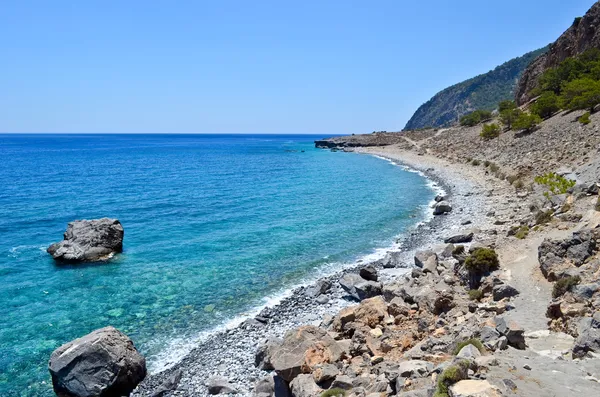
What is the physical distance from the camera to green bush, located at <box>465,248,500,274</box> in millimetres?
21359

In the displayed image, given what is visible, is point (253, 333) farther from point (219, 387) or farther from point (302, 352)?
point (302, 352)

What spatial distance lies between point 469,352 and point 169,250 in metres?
26.2

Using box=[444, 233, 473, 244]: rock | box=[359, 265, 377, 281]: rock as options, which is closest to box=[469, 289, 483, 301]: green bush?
box=[359, 265, 377, 281]: rock

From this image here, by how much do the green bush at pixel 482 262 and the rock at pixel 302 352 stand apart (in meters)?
9.54

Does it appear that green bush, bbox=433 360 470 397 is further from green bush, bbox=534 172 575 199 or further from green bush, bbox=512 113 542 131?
green bush, bbox=512 113 542 131

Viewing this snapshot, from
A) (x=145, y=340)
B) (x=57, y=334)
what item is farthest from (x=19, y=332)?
(x=145, y=340)

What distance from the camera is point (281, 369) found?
14.3 meters

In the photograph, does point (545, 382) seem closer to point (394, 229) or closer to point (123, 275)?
point (123, 275)

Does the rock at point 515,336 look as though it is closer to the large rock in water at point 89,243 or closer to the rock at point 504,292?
the rock at point 504,292

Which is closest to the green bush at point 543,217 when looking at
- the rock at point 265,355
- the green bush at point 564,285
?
the green bush at point 564,285

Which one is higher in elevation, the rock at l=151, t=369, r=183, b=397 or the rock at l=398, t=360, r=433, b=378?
the rock at l=398, t=360, r=433, b=378

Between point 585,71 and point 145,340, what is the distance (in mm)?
89526

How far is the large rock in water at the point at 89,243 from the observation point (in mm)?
31250

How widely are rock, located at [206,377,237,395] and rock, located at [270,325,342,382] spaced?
1.95m
